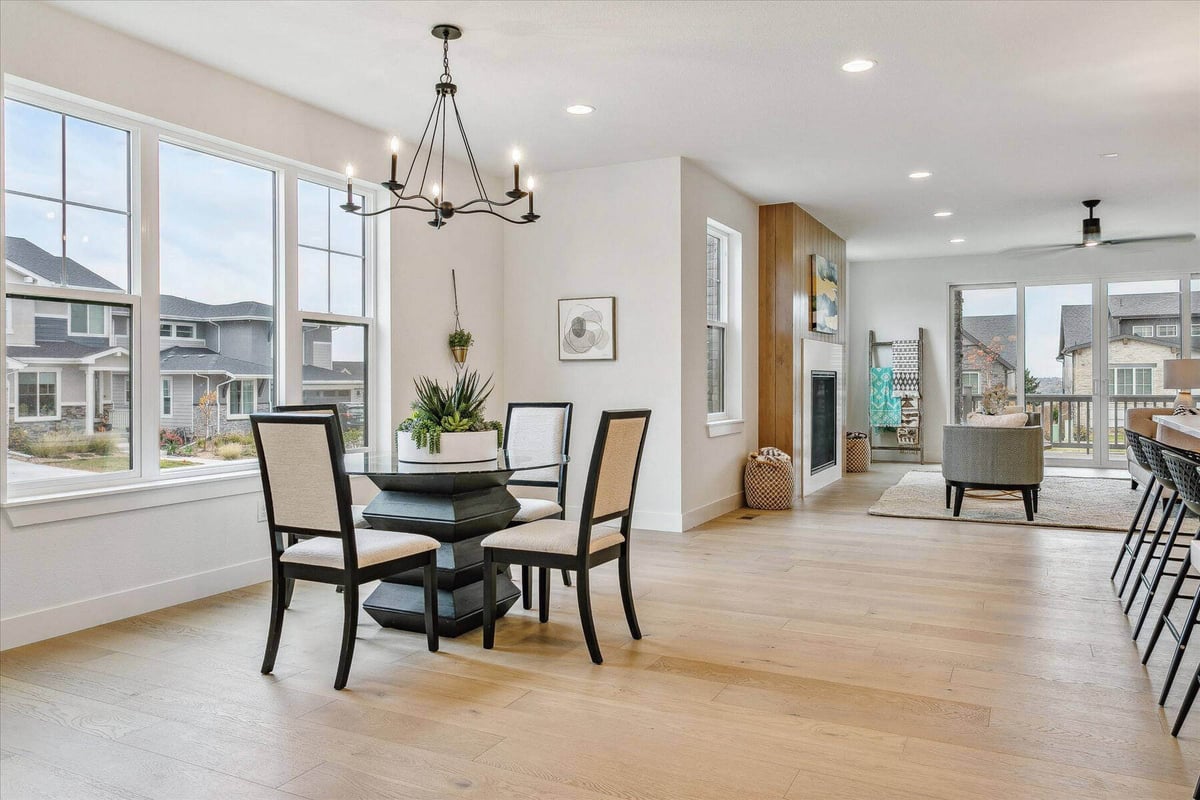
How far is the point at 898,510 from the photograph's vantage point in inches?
254

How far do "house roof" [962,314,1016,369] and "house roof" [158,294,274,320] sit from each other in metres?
8.74

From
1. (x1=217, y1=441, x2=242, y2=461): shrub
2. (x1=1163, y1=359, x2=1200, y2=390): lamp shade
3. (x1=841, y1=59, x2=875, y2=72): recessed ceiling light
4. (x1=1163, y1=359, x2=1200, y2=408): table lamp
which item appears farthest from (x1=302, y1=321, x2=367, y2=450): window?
(x1=1163, y1=359, x2=1200, y2=390): lamp shade

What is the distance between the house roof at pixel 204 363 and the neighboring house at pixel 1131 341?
9223 millimetres

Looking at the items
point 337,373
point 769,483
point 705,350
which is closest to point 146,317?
point 337,373

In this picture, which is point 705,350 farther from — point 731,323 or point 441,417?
point 441,417

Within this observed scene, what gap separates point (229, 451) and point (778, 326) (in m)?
4.52

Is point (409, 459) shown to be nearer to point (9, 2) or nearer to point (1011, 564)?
point (9, 2)

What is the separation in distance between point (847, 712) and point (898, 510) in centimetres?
421

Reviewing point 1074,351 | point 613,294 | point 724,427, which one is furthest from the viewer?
point 1074,351

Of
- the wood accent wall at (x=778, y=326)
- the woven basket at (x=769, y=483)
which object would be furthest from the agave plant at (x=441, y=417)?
the wood accent wall at (x=778, y=326)

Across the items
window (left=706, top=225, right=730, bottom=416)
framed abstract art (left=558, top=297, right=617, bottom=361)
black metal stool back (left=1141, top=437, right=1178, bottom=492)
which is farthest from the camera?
window (left=706, top=225, right=730, bottom=416)

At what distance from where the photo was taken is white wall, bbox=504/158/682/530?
569 cm

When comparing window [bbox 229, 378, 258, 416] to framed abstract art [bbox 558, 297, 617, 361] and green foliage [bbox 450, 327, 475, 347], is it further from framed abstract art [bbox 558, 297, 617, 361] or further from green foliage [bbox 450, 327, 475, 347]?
framed abstract art [bbox 558, 297, 617, 361]

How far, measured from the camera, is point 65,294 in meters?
3.49
